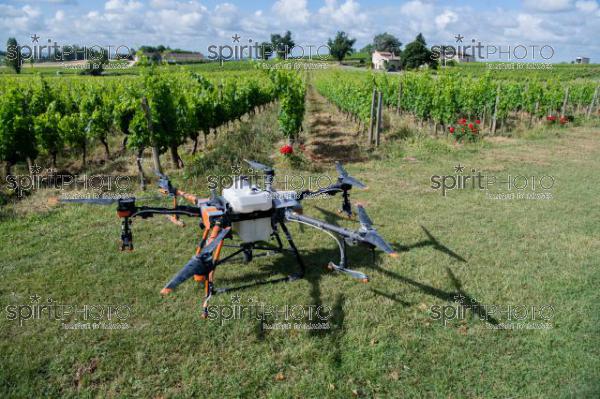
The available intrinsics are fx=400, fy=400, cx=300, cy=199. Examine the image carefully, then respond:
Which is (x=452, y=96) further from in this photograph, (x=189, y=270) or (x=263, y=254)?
(x=189, y=270)

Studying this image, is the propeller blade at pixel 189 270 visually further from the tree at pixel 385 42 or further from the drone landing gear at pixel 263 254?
the tree at pixel 385 42

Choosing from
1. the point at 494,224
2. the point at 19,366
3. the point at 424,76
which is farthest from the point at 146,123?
the point at 424,76

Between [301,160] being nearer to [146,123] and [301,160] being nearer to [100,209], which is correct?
[146,123]

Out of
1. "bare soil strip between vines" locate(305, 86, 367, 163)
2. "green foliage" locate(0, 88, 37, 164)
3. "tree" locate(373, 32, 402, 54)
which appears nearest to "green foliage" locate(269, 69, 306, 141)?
"bare soil strip between vines" locate(305, 86, 367, 163)

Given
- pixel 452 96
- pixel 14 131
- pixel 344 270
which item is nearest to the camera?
pixel 344 270

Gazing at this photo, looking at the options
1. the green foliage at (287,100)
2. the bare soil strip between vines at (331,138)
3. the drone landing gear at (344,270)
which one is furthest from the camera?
the bare soil strip between vines at (331,138)

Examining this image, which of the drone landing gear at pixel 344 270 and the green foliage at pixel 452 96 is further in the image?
the green foliage at pixel 452 96

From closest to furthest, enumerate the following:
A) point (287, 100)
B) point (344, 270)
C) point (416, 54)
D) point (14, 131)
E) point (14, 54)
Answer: point (344, 270) < point (14, 131) < point (287, 100) < point (14, 54) < point (416, 54)

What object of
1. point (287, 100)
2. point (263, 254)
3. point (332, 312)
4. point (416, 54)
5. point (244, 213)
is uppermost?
point (416, 54)

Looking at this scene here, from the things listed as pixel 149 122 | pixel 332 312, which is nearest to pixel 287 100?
pixel 149 122

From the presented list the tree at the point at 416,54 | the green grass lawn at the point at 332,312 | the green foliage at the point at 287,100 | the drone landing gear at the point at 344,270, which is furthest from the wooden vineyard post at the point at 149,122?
the tree at the point at 416,54
